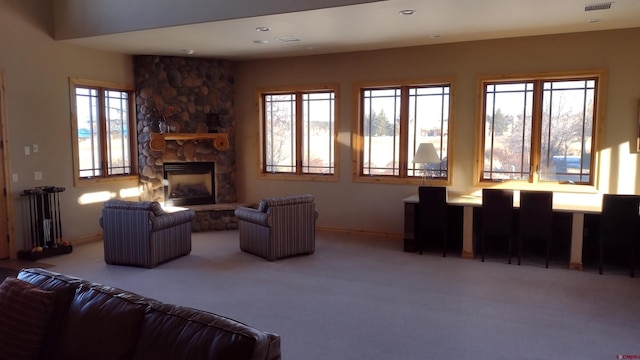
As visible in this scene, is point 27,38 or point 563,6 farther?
point 27,38

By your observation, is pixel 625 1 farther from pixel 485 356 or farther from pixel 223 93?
pixel 223 93

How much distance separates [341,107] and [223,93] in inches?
86.2

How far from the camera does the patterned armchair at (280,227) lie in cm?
573

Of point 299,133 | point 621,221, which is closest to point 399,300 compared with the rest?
point 621,221

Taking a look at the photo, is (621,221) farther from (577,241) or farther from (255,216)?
(255,216)

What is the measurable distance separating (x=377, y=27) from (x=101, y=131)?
181 inches

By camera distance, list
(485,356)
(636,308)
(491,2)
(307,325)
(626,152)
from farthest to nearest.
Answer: (626,152), (491,2), (636,308), (307,325), (485,356)

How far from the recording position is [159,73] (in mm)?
7574

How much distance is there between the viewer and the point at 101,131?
7.20 metres

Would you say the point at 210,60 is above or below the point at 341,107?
above

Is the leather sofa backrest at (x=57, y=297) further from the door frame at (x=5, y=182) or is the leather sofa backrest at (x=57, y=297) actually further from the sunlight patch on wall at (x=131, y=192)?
the sunlight patch on wall at (x=131, y=192)

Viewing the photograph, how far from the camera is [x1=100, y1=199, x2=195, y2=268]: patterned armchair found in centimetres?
540

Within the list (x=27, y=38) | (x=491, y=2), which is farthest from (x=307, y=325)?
(x=27, y=38)

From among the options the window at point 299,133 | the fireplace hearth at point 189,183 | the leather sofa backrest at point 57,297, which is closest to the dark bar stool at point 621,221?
the window at point 299,133
